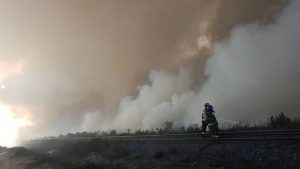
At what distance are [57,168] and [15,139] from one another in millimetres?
45883

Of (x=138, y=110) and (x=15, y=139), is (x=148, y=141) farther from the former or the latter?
(x=15, y=139)

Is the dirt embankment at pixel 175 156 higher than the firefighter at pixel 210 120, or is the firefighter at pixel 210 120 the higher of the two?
the firefighter at pixel 210 120

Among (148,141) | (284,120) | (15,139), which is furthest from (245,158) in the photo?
(15,139)

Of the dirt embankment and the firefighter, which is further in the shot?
the firefighter

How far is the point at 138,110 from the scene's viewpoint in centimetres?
4616

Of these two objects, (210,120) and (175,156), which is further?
(210,120)

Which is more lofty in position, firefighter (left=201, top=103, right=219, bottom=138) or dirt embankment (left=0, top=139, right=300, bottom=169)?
firefighter (left=201, top=103, right=219, bottom=138)

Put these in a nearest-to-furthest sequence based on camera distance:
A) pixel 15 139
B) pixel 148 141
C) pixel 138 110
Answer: pixel 148 141
pixel 138 110
pixel 15 139

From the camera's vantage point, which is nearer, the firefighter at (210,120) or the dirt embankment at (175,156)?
the dirt embankment at (175,156)

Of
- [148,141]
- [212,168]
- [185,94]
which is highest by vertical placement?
[185,94]

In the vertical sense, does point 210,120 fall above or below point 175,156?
above

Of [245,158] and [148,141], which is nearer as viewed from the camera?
[245,158]

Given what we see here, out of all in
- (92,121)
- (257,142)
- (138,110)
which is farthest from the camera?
(92,121)

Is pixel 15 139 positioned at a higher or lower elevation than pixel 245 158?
higher
